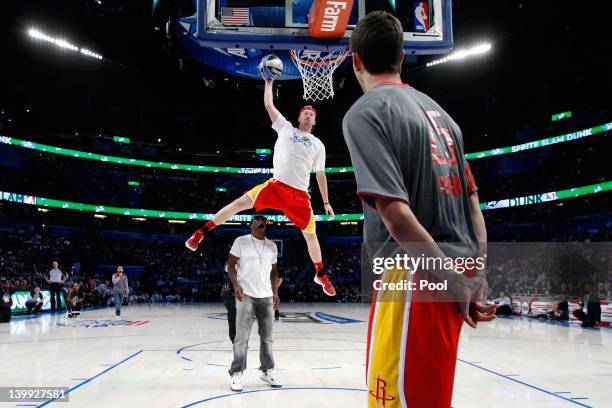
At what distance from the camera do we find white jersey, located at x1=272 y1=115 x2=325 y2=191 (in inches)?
246

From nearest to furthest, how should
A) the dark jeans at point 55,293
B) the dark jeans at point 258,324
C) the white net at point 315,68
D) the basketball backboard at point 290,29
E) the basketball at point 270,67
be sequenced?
the basketball at point 270,67 < the dark jeans at point 258,324 < the basketball backboard at point 290,29 < the white net at point 315,68 < the dark jeans at point 55,293

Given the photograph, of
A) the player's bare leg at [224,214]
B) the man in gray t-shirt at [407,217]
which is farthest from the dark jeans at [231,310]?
the man in gray t-shirt at [407,217]

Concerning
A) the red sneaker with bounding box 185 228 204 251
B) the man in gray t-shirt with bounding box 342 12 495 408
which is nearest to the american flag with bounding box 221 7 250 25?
the red sneaker with bounding box 185 228 204 251

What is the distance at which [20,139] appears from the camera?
31.4 meters

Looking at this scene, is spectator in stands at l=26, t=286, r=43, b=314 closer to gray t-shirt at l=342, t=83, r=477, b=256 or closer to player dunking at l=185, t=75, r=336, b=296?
player dunking at l=185, t=75, r=336, b=296

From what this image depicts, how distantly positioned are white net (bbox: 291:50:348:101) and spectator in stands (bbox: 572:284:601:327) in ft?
32.7

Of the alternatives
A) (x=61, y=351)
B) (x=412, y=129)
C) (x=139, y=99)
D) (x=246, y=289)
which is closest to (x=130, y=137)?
(x=139, y=99)

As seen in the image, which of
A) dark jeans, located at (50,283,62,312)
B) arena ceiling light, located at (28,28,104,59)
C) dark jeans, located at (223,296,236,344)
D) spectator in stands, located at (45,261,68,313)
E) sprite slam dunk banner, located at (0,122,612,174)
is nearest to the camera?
dark jeans, located at (223,296,236,344)

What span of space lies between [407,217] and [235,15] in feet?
21.0

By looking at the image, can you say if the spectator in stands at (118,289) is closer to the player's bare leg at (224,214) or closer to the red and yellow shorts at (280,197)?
the player's bare leg at (224,214)

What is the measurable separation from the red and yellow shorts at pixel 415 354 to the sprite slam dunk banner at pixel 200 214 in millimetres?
21531

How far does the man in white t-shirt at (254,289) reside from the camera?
21.2ft

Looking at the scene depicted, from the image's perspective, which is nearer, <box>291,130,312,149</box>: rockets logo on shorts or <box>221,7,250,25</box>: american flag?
<box>291,130,312,149</box>: rockets logo on shorts

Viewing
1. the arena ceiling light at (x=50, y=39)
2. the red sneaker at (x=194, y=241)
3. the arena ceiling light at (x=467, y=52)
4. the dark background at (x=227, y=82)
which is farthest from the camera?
the arena ceiling light at (x=467, y=52)
